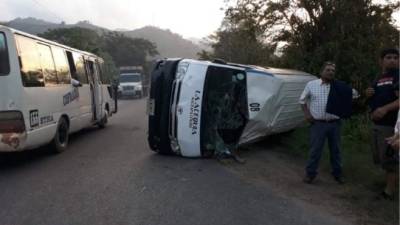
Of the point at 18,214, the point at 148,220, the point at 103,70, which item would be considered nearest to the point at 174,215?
the point at 148,220

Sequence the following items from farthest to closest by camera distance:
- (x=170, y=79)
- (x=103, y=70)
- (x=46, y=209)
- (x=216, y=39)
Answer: (x=216, y=39)
(x=103, y=70)
(x=170, y=79)
(x=46, y=209)

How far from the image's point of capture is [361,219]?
16.5 feet

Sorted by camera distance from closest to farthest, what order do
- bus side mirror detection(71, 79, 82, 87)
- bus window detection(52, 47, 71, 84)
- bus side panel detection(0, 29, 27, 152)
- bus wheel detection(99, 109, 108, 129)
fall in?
bus side panel detection(0, 29, 27, 152) < bus window detection(52, 47, 71, 84) < bus side mirror detection(71, 79, 82, 87) < bus wheel detection(99, 109, 108, 129)

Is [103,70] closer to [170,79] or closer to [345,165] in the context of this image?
[170,79]

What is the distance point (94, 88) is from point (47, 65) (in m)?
3.86

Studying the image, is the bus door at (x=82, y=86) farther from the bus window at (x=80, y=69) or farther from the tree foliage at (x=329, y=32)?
the tree foliage at (x=329, y=32)

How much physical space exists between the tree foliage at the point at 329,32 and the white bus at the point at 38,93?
8.16m

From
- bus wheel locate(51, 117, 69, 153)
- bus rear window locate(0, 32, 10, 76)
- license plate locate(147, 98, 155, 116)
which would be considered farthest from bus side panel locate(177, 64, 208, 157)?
bus rear window locate(0, 32, 10, 76)

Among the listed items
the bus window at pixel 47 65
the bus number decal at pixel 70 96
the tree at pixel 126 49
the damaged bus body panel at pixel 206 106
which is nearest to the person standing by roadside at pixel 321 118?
the damaged bus body panel at pixel 206 106

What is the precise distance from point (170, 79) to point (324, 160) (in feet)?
10.3

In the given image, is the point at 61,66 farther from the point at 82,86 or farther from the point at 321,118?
the point at 321,118

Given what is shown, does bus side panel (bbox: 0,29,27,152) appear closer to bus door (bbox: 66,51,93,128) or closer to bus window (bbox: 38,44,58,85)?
bus window (bbox: 38,44,58,85)

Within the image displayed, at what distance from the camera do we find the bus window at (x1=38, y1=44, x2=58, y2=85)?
8.27m

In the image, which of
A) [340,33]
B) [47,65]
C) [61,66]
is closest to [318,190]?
[47,65]
